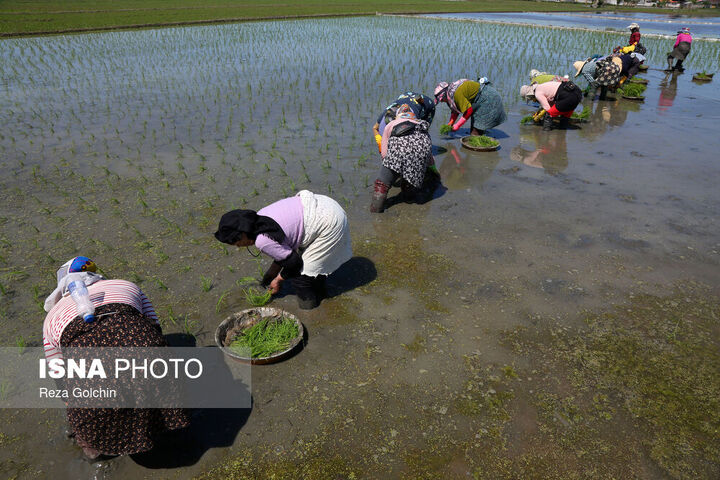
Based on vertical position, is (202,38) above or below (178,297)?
above

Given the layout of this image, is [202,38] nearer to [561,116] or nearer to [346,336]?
[561,116]

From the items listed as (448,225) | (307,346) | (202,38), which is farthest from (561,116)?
(202,38)

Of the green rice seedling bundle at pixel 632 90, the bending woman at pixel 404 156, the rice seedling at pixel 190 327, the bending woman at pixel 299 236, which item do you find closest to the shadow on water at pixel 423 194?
the bending woman at pixel 404 156

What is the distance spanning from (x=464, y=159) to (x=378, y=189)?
91.3 inches

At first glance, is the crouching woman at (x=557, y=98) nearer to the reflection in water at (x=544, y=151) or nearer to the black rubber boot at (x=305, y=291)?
the reflection in water at (x=544, y=151)

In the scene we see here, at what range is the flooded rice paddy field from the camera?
2.69 m

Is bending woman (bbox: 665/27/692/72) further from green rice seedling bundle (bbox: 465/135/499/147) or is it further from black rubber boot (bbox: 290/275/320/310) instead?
black rubber boot (bbox: 290/275/320/310)

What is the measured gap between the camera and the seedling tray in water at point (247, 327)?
3.23 meters

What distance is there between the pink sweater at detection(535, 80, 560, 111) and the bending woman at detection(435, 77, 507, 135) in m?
1.18

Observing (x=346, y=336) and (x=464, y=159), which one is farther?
(x=464, y=159)

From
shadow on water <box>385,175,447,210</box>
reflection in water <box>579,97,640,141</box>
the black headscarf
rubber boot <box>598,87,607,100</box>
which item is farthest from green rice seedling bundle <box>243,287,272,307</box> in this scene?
rubber boot <box>598,87,607,100</box>

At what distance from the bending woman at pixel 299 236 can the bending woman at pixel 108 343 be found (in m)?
0.86

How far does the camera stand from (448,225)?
517 cm

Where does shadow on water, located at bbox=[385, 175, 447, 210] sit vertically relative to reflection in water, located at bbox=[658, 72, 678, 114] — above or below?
below
